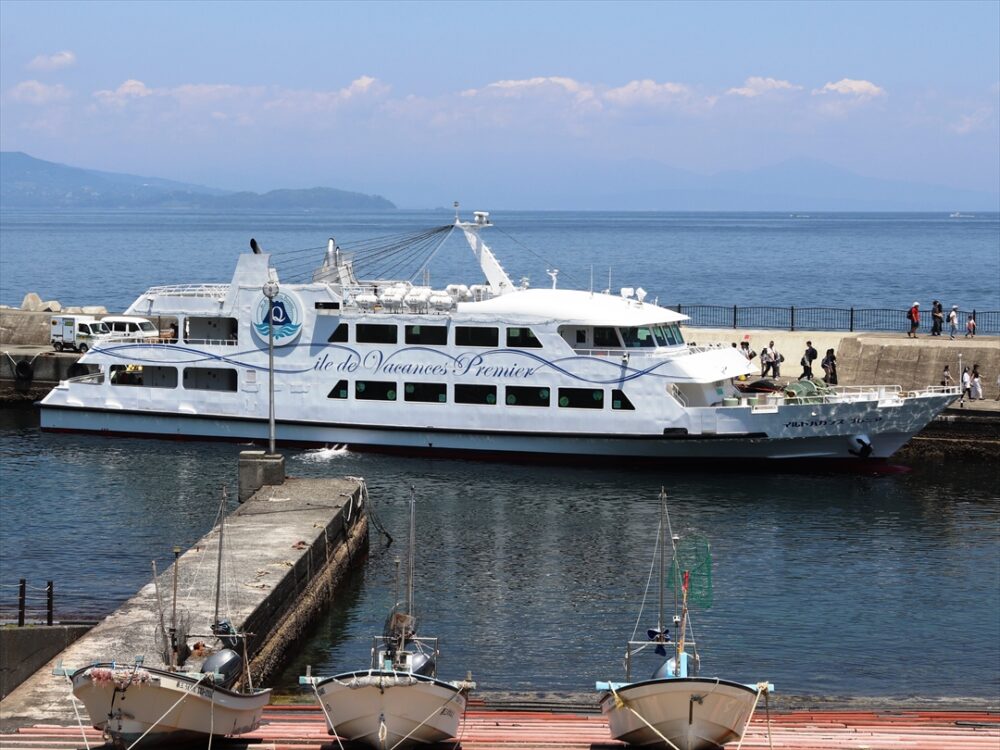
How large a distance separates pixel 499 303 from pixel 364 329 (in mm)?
4169

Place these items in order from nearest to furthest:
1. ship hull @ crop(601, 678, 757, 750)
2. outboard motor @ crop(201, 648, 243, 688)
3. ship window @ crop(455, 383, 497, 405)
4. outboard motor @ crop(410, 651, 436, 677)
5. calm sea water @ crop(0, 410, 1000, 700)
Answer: ship hull @ crop(601, 678, 757, 750)
outboard motor @ crop(201, 648, 243, 688)
outboard motor @ crop(410, 651, 436, 677)
calm sea water @ crop(0, 410, 1000, 700)
ship window @ crop(455, 383, 497, 405)

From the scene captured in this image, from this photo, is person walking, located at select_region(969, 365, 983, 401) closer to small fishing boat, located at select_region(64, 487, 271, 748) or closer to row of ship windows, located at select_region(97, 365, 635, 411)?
row of ship windows, located at select_region(97, 365, 635, 411)

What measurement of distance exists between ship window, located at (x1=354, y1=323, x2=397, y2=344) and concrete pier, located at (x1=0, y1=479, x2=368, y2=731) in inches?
371

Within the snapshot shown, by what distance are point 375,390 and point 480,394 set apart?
326cm

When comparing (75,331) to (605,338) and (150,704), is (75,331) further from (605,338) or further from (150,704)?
(150,704)

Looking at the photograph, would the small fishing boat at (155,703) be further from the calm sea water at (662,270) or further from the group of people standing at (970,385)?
the calm sea water at (662,270)

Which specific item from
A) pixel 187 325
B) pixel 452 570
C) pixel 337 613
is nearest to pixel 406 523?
pixel 452 570

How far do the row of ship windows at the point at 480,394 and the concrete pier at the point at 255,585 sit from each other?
29.2 feet

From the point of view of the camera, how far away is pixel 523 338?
4000 centimetres

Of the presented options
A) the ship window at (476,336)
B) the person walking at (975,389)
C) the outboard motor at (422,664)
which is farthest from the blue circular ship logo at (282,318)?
the outboard motor at (422,664)

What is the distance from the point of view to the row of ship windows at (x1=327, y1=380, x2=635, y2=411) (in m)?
39.8

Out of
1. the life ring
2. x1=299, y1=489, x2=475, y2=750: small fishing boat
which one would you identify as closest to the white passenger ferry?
the life ring

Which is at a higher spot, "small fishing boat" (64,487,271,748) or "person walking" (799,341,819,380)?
"person walking" (799,341,819,380)

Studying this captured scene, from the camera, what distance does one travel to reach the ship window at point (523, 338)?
1569 inches
